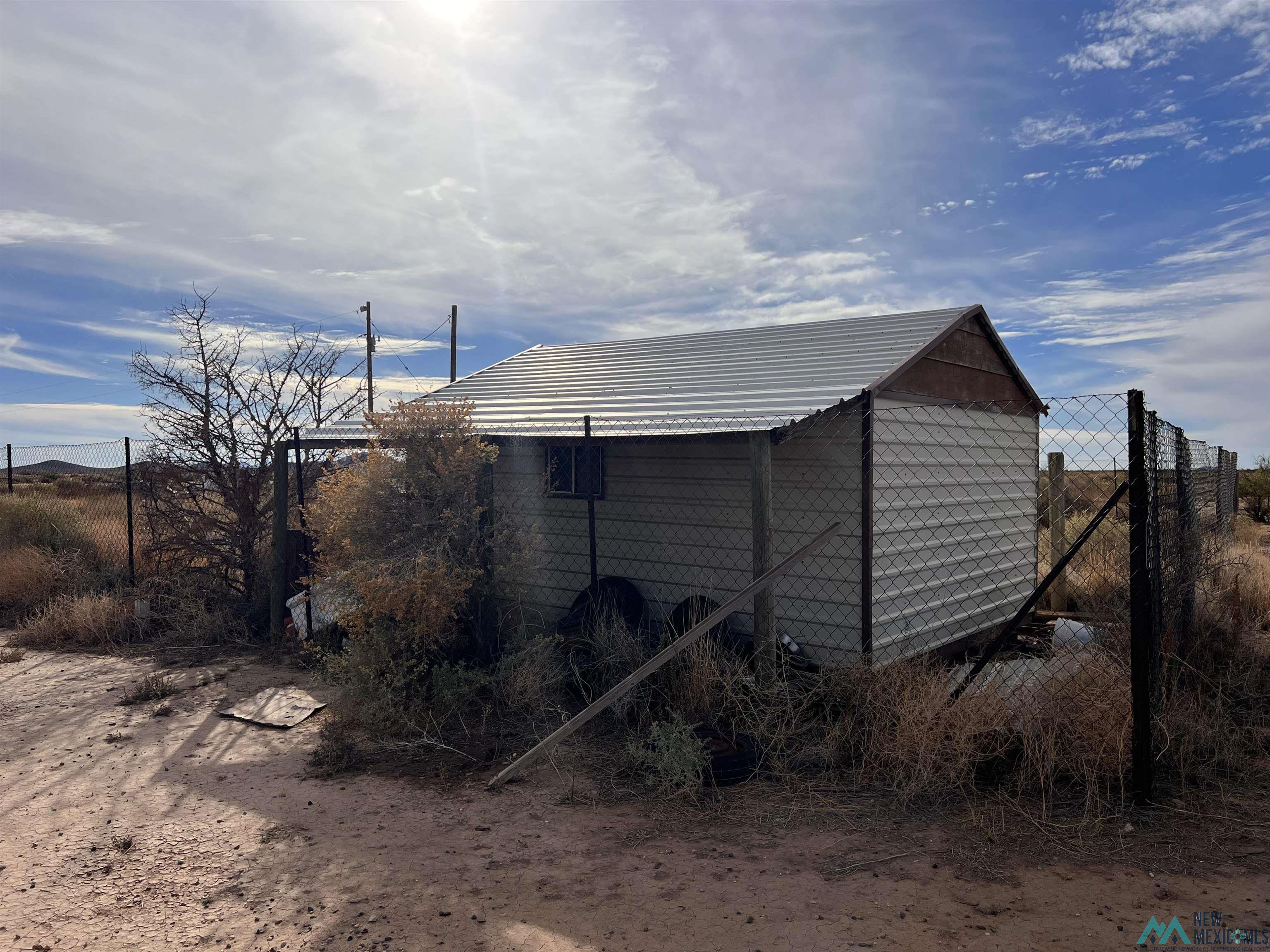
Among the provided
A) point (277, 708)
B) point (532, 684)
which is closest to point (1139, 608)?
point (532, 684)

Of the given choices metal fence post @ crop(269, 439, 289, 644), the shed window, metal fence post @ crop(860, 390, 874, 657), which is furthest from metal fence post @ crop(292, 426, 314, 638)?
metal fence post @ crop(860, 390, 874, 657)

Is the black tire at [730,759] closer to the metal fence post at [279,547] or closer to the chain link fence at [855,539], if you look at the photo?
the chain link fence at [855,539]

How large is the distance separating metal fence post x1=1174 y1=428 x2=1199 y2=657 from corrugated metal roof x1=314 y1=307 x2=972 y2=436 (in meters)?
2.06

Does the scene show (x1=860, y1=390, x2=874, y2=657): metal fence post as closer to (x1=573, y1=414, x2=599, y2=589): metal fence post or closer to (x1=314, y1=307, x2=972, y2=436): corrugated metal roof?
(x1=314, y1=307, x2=972, y2=436): corrugated metal roof

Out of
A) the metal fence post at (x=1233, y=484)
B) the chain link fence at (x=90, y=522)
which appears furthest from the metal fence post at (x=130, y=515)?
the metal fence post at (x=1233, y=484)

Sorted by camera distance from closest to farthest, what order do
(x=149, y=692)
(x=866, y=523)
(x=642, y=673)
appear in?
(x=642, y=673) < (x=866, y=523) < (x=149, y=692)

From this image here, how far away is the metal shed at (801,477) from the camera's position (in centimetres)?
623

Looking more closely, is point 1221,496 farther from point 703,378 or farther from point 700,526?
point 700,526

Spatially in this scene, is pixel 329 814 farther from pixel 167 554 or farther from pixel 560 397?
pixel 167 554

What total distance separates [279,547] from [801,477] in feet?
16.4

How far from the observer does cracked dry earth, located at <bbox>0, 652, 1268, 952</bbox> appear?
3.00 metres

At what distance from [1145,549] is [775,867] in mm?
2233

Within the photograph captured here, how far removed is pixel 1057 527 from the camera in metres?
10.6

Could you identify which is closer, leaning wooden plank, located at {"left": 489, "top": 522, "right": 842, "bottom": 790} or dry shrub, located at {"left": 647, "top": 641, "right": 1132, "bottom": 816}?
dry shrub, located at {"left": 647, "top": 641, "right": 1132, "bottom": 816}
